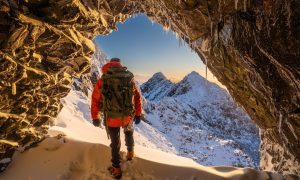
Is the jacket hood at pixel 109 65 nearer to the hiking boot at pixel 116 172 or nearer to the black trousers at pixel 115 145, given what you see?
the black trousers at pixel 115 145

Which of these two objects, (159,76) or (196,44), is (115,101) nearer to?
(196,44)

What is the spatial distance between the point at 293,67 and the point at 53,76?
5158 mm

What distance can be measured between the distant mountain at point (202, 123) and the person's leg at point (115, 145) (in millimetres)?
14968

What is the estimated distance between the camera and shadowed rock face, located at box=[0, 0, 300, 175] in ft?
18.9

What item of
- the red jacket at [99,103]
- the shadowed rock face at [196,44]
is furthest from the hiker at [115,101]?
the shadowed rock face at [196,44]

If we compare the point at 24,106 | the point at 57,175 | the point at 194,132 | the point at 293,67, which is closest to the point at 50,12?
the point at 24,106

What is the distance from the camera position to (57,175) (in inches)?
269

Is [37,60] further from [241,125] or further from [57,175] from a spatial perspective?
[241,125]

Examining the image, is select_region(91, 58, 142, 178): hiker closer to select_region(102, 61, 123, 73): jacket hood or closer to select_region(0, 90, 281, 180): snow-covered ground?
select_region(102, 61, 123, 73): jacket hood

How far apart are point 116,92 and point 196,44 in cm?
230

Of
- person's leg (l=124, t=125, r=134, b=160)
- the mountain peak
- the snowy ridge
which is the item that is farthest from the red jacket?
the mountain peak

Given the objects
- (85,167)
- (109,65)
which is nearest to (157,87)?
(85,167)

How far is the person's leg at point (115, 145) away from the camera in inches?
270

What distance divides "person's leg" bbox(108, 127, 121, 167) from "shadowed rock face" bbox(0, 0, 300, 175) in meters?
2.04
